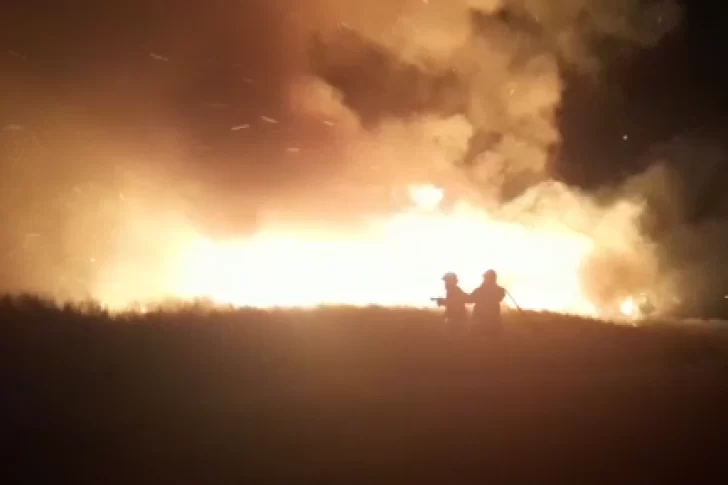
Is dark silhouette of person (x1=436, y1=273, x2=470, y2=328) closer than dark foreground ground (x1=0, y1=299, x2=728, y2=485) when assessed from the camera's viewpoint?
No

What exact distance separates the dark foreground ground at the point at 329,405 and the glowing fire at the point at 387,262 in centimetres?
657

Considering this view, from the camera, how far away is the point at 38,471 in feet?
24.9

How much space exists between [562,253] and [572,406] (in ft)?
46.3

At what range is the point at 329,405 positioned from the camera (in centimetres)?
962

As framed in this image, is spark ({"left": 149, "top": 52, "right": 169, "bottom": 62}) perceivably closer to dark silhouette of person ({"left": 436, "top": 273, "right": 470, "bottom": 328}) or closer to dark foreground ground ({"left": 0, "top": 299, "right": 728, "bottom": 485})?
dark foreground ground ({"left": 0, "top": 299, "right": 728, "bottom": 485})

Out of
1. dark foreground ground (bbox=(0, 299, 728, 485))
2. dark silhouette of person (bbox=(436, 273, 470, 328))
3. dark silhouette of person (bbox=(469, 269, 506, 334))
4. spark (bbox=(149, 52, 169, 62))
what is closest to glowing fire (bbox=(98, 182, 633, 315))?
spark (bbox=(149, 52, 169, 62))

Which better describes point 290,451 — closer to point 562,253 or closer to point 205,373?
point 205,373

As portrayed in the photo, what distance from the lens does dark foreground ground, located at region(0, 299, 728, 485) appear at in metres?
7.80

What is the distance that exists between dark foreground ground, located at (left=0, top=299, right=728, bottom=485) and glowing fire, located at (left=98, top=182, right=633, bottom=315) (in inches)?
259

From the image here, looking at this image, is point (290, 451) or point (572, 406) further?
point (572, 406)

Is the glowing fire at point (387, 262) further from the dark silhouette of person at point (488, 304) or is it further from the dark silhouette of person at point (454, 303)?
the dark silhouette of person at point (488, 304)

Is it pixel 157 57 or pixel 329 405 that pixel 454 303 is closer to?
pixel 329 405

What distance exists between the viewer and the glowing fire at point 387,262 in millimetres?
21062

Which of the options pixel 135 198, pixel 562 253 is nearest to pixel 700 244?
pixel 562 253
